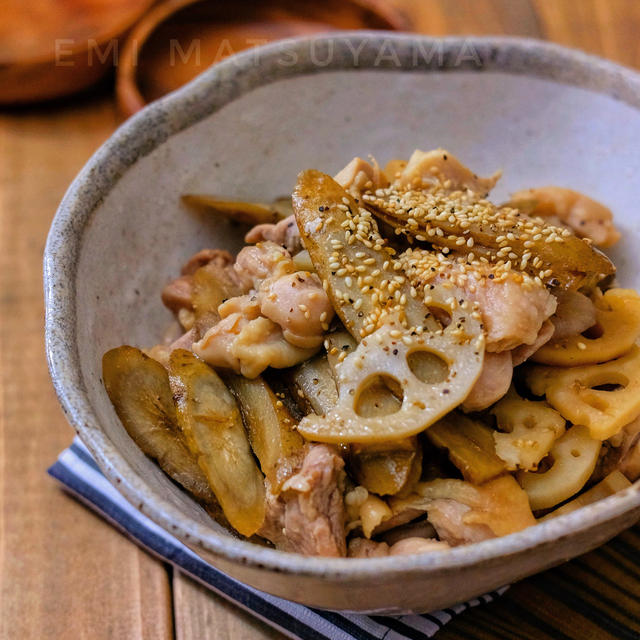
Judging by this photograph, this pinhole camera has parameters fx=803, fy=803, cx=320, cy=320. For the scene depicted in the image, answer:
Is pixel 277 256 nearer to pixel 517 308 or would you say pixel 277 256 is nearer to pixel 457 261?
pixel 457 261

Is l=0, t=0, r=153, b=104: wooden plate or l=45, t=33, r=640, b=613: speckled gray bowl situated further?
l=0, t=0, r=153, b=104: wooden plate

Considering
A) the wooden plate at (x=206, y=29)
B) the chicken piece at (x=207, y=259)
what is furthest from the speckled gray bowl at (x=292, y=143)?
the wooden plate at (x=206, y=29)

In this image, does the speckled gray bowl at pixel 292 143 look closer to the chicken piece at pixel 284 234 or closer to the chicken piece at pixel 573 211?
the chicken piece at pixel 573 211

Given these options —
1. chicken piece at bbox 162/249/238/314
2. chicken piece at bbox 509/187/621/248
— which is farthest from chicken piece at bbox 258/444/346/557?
chicken piece at bbox 509/187/621/248

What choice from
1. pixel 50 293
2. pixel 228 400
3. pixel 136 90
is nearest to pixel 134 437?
pixel 228 400

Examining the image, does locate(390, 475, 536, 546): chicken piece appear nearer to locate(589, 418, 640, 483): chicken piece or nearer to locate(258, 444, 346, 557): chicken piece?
locate(258, 444, 346, 557): chicken piece

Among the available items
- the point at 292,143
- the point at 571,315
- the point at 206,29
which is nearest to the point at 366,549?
the point at 571,315
